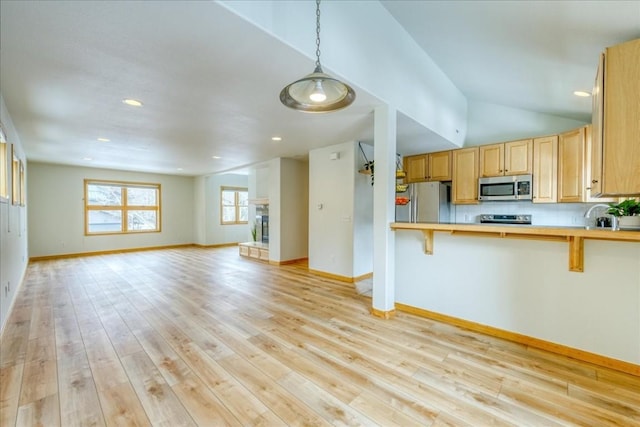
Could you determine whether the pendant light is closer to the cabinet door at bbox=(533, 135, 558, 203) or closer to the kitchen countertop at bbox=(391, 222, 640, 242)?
the kitchen countertop at bbox=(391, 222, 640, 242)

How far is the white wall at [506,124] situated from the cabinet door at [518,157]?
42cm

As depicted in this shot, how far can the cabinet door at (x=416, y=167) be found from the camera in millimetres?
5684

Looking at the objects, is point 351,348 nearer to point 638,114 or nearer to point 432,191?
point 638,114

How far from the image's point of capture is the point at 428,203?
5.28 meters

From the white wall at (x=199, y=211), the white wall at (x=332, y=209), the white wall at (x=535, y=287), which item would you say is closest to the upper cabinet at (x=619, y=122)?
the white wall at (x=535, y=287)

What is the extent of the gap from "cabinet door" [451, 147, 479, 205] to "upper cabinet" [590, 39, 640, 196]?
2.83 metres

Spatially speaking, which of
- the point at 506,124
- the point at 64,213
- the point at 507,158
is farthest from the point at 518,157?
the point at 64,213

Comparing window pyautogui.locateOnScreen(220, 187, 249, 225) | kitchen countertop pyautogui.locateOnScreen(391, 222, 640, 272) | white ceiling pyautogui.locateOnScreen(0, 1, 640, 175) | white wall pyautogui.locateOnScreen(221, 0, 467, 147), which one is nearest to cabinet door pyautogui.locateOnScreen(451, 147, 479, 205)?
white wall pyautogui.locateOnScreen(221, 0, 467, 147)

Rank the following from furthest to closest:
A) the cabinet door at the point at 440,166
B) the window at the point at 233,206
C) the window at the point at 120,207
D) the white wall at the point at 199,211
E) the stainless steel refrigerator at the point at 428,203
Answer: the window at the point at 233,206 < the white wall at the point at 199,211 < the window at the point at 120,207 < the cabinet door at the point at 440,166 < the stainless steel refrigerator at the point at 428,203

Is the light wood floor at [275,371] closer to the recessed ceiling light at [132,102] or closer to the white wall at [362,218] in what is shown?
the white wall at [362,218]

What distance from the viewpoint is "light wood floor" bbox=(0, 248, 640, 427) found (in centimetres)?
175

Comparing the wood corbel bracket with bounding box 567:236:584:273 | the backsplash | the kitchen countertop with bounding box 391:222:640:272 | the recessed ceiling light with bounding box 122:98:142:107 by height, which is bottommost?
the wood corbel bracket with bounding box 567:236:584:273

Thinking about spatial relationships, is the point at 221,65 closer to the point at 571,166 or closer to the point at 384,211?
the point at 384,211

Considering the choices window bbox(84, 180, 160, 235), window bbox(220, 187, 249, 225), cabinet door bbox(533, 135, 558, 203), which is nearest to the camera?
cabinet door bbox(533, 135, 558, 203)
